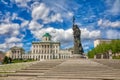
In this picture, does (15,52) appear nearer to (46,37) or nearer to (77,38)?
(46,37)

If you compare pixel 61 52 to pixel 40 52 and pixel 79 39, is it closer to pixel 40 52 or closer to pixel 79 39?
pixel 40 52

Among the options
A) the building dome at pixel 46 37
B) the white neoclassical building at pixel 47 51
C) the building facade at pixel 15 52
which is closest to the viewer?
the white neoclassical building at pixel 47 51

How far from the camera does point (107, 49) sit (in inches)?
3024

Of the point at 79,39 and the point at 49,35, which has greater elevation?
the point at 49,35

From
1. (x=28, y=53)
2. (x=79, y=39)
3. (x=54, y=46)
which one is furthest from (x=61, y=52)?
(x=79, y=39)

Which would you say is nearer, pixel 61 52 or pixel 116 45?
pixel 116 45

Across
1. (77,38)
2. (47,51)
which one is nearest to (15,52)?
(47,51)

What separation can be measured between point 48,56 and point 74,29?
4068 inches

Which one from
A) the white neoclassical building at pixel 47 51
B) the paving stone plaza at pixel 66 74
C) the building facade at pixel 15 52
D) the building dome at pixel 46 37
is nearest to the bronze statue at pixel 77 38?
the paving stone plaza at pixel 66 74

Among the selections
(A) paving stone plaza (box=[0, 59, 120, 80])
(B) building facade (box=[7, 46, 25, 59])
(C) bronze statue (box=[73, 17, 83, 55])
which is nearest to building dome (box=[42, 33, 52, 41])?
(B) building facade (box=[7, 46, 25, 59])

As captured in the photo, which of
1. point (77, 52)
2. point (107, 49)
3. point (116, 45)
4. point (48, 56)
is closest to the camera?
point (77, 52)

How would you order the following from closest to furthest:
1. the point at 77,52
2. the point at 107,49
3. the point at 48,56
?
1. the point at 77,52
2. the point at 107,49
3. the point at 48,56

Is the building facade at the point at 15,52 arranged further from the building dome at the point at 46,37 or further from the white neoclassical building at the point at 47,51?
the building dome at the point at 46,37

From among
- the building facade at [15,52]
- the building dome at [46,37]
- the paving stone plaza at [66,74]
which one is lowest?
the paving stone plaza at [66,74]
